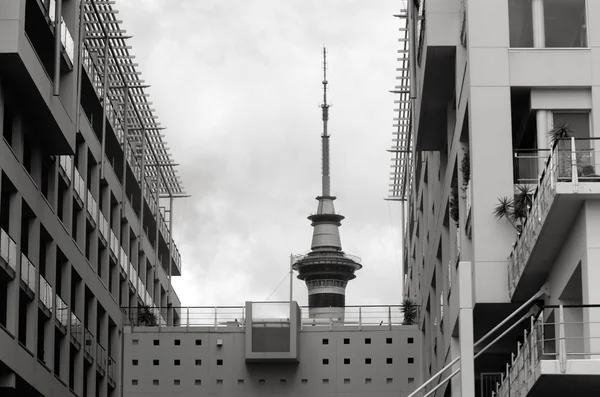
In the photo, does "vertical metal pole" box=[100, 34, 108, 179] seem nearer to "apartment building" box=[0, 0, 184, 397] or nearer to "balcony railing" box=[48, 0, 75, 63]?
"apartment building" box=[0, 0, 184, 397]

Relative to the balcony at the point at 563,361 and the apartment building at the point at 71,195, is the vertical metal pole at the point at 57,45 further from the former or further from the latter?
the balcony at the point at 563,361

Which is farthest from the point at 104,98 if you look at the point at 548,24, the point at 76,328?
the point at 548,24

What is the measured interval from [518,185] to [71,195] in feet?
80.5

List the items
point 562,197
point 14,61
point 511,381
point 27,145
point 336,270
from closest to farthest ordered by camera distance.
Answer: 1. point 562,197
2. point 511,381
3. point 14,61
4. point 27,145
5. point 336,270

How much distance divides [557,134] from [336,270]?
456 feet

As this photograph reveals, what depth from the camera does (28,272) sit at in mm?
43000

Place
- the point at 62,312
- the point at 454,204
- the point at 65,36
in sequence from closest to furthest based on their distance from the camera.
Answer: the point at 454,204 → the point at 65,36 → the point at 62,312

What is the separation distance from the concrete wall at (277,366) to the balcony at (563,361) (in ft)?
99.4

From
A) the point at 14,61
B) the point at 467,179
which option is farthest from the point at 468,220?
the point at 14,61

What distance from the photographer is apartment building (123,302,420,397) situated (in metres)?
57.0

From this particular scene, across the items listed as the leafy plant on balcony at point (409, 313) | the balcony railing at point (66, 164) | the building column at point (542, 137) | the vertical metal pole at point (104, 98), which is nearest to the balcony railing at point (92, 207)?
the vertical metal pole at point (104, 98)

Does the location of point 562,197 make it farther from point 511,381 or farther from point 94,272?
point 94,272

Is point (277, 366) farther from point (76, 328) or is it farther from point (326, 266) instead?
point (326, 266)

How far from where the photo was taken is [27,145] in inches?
1766
